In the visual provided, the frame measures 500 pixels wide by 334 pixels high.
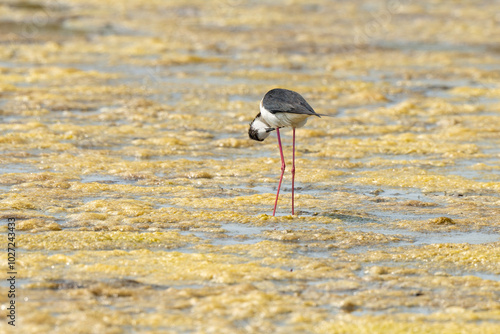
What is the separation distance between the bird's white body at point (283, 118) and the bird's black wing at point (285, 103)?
55 mm

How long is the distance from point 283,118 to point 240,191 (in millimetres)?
1251

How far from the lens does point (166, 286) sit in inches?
207

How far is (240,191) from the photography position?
306 inches

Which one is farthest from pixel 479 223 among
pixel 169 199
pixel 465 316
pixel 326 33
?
pixel 326 33

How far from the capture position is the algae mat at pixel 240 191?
4.99 metres

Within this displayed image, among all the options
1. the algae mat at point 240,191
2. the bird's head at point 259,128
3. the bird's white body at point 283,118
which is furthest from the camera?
the bird's head at point 259,128

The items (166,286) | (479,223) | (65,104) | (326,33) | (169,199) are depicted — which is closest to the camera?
(166,286)

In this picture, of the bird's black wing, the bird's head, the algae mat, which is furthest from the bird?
the algae mat

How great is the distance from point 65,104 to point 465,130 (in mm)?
5855

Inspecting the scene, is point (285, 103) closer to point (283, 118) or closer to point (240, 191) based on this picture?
point (283, 118)

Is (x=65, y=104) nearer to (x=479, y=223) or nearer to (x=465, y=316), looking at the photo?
(x=479, y=223)

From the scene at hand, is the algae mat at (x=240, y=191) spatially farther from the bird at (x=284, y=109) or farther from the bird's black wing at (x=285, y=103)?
the bird's black wing at (x=285, y=103)

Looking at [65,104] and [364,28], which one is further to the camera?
[364,28]

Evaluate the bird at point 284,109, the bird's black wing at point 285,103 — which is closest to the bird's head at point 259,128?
the bird at point 284,109
